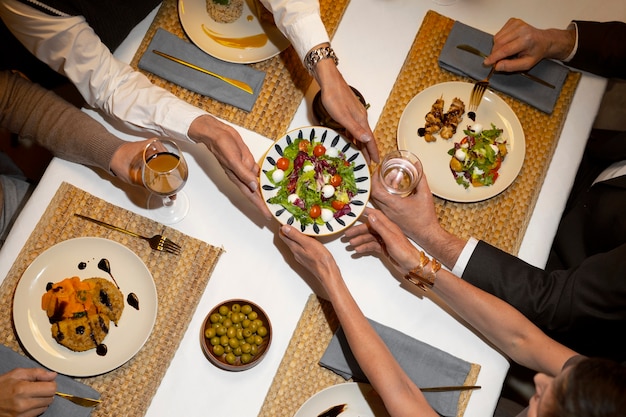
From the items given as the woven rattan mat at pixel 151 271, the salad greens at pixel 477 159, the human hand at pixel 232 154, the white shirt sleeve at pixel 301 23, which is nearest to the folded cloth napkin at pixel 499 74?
the salad greens at pixel 477 159

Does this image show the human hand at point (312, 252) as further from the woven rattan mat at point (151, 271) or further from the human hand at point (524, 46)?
the human hand at point (524, 46)

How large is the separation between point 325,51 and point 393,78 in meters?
0.29

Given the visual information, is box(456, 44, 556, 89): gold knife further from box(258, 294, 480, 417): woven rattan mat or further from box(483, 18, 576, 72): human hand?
box(258, 294, 480, 417): woven rattan mat

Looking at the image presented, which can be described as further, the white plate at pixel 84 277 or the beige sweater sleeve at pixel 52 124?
the beige sweater sleeve at pixel 52 124

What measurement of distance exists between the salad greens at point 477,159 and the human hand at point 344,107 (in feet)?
0.91

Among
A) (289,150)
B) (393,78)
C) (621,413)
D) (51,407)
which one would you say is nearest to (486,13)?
(393,78)

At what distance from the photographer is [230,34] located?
1884 millimetres

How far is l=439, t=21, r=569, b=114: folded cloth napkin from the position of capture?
1.90 meters

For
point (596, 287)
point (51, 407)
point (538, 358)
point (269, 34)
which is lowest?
point (51, 407)

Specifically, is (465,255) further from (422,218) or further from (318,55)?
(318,55)

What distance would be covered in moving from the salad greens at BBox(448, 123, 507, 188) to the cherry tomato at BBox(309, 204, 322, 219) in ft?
1.63

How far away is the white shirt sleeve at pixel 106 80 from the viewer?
64.9 inches

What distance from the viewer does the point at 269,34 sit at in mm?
1896

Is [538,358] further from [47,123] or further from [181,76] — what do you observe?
[47,123]
